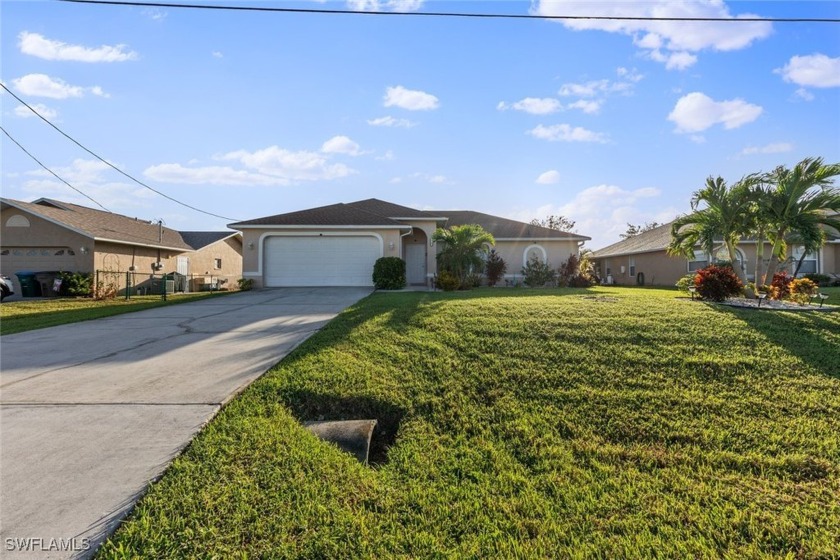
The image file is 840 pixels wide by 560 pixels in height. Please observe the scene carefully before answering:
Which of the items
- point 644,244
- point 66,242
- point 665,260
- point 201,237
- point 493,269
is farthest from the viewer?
point 201,237

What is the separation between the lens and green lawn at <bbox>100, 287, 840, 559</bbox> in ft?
7.88

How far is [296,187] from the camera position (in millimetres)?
22219

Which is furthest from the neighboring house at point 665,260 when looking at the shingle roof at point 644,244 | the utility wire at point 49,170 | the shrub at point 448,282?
the utility wire at point 49,170

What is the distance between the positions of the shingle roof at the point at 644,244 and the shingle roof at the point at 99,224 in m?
26.8

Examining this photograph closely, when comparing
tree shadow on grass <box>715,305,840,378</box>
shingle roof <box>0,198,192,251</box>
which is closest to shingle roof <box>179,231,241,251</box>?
shingle roof <box>0,198,192,251</box>

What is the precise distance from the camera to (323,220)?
57.3 ft

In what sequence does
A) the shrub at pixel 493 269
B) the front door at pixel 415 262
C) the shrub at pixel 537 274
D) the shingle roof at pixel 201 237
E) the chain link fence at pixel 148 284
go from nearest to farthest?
1. the chain link fence at pixel 148 284
2. the shrub at pixel 537 274
3. the shrub at pixel 493 269
4. the front door at pixel 415 262
5. the shingle roof at pixel 201 237

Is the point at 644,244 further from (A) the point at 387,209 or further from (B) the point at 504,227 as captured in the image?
(A) the point at 387,209

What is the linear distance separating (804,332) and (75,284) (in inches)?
891

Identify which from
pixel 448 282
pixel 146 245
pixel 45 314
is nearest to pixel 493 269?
pixel 448 282

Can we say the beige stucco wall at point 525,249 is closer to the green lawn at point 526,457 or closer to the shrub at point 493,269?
the shrub at point 493,269

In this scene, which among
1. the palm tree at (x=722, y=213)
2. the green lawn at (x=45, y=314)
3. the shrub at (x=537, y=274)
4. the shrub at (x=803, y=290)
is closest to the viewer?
the shrub at (x=803, y=290)

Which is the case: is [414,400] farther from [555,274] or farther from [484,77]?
[555,274]

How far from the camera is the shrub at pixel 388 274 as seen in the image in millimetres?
15906
